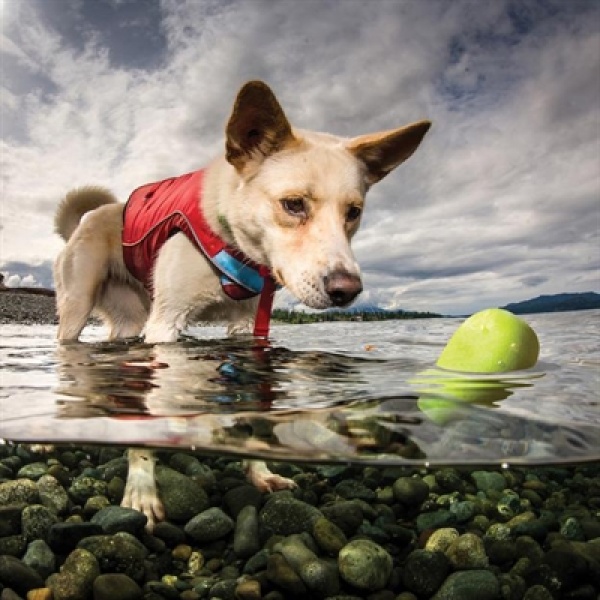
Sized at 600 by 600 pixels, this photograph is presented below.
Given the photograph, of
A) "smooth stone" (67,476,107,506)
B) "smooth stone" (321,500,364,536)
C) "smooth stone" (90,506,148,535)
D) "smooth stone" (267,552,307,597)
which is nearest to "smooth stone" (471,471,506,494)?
"smooth stone" (321,500,364,536)

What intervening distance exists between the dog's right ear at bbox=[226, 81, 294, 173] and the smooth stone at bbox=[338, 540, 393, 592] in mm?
2929

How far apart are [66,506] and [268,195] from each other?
246cm

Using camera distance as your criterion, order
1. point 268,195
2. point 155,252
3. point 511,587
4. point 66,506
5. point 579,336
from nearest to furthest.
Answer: point 511,587 → point 66,506 → point 268,195 → point 155,252 → point 579,336

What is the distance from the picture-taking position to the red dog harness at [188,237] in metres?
5.23

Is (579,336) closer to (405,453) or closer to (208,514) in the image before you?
(405,453)

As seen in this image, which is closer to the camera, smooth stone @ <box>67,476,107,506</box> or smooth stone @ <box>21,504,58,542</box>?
smooth stone @ <box>21,504,58,542</box>

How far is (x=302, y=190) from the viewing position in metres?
4.58

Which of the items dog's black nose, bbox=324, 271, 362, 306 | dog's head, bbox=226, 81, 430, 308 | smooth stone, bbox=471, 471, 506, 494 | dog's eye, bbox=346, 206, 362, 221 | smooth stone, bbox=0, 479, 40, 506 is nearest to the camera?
smooth stone, bbox=0, 479, 40, 506

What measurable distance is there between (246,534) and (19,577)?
950 millimetres

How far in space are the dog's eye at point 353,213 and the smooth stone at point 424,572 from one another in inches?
98.7

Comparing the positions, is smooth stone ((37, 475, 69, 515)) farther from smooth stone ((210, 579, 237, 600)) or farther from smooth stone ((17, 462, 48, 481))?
smooth stone ((210, 579, 237, 600))

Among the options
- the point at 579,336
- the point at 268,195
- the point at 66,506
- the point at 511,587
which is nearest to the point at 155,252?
the point at 268,195

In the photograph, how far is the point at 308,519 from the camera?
3.10 m

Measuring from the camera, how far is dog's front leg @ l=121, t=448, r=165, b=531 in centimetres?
321
